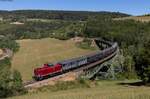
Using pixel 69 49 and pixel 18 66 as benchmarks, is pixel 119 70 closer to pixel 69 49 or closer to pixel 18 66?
pixel 18 66

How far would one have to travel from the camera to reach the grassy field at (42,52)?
11862cm

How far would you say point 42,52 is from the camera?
14925 centimetres

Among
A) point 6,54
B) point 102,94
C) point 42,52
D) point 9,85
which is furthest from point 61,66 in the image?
point 42,52

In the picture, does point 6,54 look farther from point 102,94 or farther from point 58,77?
point 102,94

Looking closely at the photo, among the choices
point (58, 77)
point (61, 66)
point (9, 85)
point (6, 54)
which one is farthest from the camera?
point (6, 54)

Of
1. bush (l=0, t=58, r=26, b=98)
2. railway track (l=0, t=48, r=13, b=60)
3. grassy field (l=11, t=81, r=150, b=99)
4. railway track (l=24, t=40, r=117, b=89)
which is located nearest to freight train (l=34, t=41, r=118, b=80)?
railway track (l=24, t=40, r=117, b=89)

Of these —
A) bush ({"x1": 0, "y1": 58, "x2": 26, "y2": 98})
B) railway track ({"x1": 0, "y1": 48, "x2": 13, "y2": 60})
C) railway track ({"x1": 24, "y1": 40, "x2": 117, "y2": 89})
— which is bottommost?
railway track ({"x1": 0, "y1": 48, "x2": 13, "y2": 60})

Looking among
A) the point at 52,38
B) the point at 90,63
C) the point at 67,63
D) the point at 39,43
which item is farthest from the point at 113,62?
the point at 52,38

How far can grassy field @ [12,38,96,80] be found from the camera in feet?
389

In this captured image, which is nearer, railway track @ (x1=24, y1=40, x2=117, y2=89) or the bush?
the bush

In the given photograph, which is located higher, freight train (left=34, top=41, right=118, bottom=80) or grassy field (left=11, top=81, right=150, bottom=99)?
grassy field (left=11, top=81, right=150, bottom=99)

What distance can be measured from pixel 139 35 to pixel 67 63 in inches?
3450

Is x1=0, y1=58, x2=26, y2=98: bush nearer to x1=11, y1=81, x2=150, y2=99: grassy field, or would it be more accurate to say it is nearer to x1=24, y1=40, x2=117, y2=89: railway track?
x1=24, y1=40, x2=117, y2=89: railway track

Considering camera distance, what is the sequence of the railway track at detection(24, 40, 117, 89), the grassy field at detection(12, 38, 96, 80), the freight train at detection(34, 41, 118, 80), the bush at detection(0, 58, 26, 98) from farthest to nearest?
the grassy field at detection(12, 38, 96, 80) < the freight train at detection(34, 41, 118, 80) < the railway track at detection(24, 40, 117, 89) < the bush at detection(0, 58, 26, 98)
